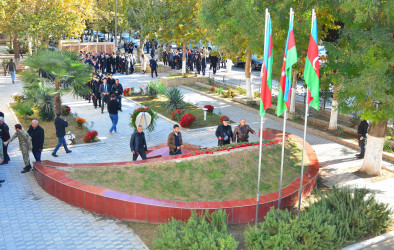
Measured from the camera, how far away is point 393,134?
15.5 metres

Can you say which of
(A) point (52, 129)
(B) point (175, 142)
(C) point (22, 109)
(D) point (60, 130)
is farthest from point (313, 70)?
(C) point (22, 109)

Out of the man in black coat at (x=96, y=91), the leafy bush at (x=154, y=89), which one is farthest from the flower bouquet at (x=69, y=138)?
the leafy bush at (x=154, y=89)

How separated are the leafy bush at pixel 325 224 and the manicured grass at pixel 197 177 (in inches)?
59.8

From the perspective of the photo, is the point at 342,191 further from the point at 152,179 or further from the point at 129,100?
the point at 129,100

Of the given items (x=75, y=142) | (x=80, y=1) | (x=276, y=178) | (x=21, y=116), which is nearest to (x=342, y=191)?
(x=276, y=178)

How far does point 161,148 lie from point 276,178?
14.2 ft

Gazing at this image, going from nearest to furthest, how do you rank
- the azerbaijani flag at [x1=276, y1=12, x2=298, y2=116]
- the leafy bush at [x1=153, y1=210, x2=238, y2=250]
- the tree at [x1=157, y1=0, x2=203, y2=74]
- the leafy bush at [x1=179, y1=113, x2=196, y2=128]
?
the leafy bush at [x1=153, y1=210, x2=238, y2=250] < the azerbaijani flag at [x1=276, y1=12, x2=298, y2=116] < the leafy bush at [x1=179, y1=113, x2=196, y2=128] < the tree at [x1=157, y1=0, x2=203, y2=74]

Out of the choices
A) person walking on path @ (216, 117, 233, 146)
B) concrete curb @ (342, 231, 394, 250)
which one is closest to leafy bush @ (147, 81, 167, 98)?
person walking on path @ (216, 117, 233, 146)

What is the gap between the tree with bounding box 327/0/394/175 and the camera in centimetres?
1022

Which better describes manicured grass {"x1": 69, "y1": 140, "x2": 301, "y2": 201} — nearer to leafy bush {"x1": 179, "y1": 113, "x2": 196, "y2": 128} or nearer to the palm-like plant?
the palm-like plant

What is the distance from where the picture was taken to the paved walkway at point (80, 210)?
8.86 metres

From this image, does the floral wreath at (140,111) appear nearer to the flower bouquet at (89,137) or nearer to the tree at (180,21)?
the flower bouquet at (89,137)

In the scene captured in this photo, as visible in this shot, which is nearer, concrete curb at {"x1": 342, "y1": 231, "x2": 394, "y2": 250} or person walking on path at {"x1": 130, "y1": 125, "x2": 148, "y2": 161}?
concrete curb at {"x1": 342, "y1": 231, "x2": 394, "y2": 250}

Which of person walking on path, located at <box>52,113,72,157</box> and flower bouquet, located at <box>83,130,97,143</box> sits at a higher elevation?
person walking on path, located at <box>52,113,72,157</box>
